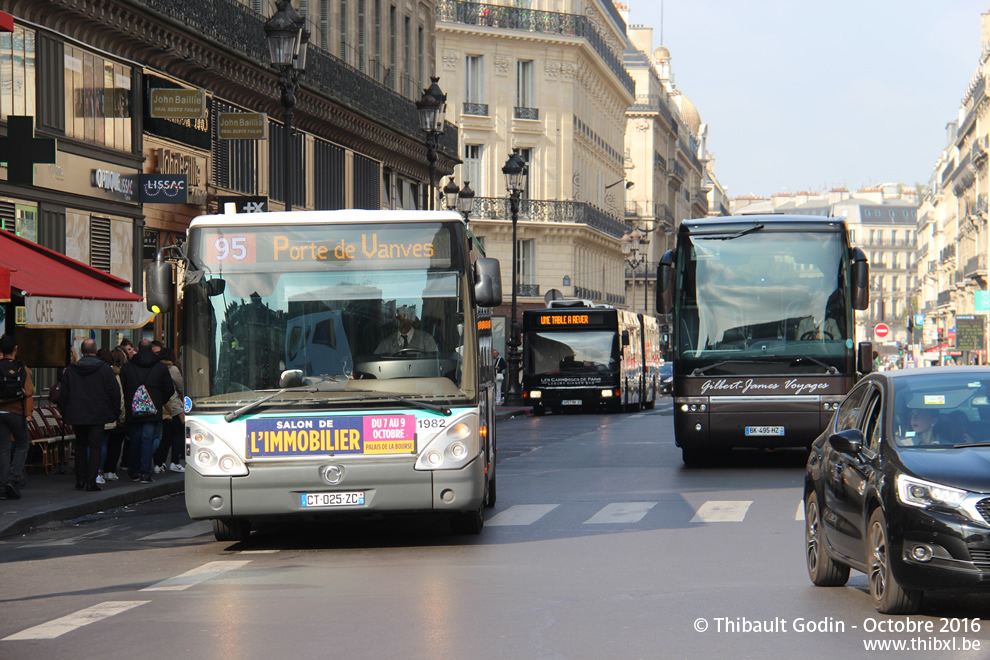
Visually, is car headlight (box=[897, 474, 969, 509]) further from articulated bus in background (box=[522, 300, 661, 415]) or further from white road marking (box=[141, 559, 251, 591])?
articulated bus in background (box=[522, 300, 661, 415])

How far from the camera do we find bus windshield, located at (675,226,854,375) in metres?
20.6

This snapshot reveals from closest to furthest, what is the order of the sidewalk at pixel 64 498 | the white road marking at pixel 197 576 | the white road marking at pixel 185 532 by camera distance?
the white road marking at pixel 197 576 < the white road marking at pixel 185 532 < the sidewalk at pixel 64 498

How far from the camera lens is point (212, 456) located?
41.2 feet

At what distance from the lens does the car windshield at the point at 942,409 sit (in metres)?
9.22

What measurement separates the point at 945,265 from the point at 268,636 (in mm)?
135010

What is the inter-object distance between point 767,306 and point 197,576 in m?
11.1

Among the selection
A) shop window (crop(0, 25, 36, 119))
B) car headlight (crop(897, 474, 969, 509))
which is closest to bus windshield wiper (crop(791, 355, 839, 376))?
shop window (crop(0, 25, 36, 119))

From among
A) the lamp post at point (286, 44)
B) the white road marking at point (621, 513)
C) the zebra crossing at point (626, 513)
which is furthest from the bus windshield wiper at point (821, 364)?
the lamp post at point (286, 44)

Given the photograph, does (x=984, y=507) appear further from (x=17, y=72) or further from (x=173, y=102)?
(x=173, y=102)

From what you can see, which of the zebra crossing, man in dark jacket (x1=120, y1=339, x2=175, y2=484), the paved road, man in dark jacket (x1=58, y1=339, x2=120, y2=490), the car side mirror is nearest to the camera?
the paved road

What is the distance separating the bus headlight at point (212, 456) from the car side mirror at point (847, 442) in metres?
4.99

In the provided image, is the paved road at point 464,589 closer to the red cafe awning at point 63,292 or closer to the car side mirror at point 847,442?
the car side mirror at point 847,442

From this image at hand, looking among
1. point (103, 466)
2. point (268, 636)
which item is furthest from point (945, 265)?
point (268, 636)

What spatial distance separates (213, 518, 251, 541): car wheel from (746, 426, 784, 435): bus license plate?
8866 mm
